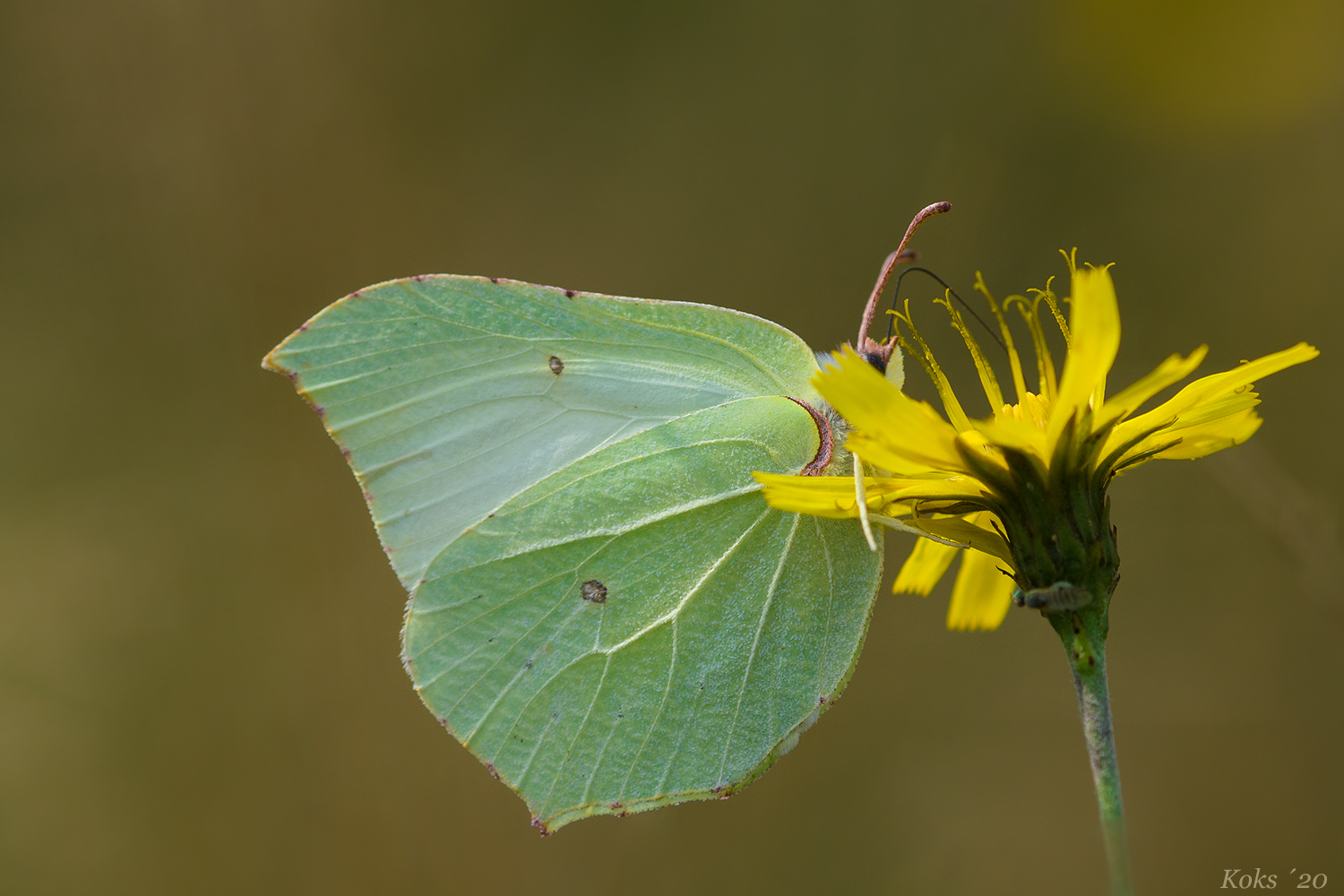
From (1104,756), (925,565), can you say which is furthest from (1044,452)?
(925,565)

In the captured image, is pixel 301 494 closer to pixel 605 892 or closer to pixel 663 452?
pixel 605 892

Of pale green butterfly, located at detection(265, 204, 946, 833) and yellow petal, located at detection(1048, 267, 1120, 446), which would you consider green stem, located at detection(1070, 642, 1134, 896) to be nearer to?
yellow petal, located at detection(1048, 267, 1120, 446)

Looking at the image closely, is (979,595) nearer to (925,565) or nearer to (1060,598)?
(925,565)

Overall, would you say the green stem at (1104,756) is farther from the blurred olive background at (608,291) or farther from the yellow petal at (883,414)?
the blurred olive background at (608,291)

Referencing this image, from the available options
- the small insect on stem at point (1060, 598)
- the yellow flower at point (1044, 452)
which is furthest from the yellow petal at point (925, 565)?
the small insect on stem at point (1060, 598)

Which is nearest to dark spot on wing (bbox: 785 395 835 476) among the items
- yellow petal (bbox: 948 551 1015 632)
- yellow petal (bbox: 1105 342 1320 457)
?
yellow petal (bbox: 948 551 1015 632)

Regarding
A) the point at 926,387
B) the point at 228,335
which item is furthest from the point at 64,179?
the point at 926,387
